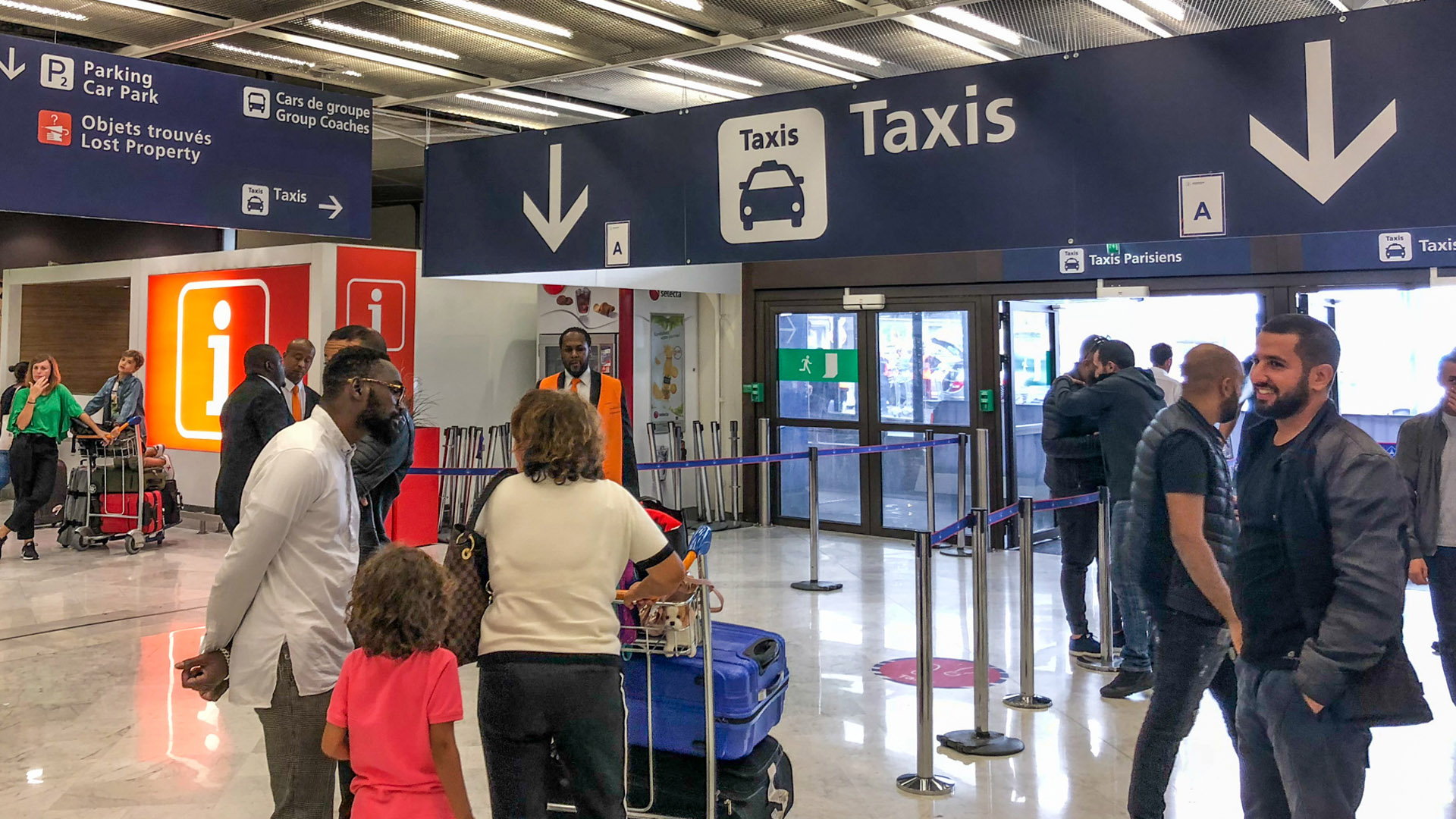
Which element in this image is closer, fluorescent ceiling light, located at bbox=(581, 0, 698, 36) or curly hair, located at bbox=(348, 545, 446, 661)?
curly hair, located at bbox=(348, 545, 446, 661)

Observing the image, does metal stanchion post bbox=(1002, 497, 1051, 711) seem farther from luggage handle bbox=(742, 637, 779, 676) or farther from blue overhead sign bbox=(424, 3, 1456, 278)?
luggage handle bbox=(742, 637, 779, 676)

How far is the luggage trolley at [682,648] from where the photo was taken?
3.26 meters

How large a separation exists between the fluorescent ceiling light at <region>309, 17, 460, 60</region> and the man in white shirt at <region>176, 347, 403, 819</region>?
4439mm

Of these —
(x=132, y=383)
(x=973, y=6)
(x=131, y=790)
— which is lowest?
(x=131, y=790)

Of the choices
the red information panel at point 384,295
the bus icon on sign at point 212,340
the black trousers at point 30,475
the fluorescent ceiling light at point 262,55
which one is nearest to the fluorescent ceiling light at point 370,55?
the fluorescent ceiling light at point 262,55

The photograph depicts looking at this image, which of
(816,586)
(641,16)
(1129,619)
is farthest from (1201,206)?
(816,586)

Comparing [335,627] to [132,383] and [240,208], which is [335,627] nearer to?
[240,208]

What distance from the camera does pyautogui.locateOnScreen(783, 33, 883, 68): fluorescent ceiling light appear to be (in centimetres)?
678

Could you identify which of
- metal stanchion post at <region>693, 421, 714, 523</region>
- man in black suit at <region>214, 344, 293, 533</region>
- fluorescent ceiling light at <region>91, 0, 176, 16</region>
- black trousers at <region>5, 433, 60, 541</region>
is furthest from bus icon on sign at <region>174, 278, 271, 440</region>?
man in black suit at <region>214, 344, 293, 533</region>

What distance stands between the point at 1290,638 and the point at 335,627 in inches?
88.9

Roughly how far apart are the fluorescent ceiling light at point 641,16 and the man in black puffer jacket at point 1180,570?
12.5ft

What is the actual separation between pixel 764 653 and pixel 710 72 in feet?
16.5

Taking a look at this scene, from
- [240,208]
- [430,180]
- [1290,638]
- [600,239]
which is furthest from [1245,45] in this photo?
[240,208]

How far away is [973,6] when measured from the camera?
20.1 feet
